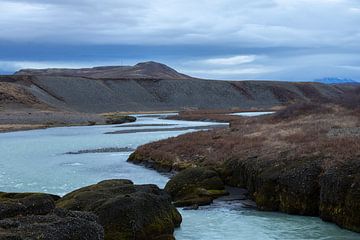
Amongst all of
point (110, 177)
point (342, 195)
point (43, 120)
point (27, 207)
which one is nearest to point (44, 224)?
point (27, 207)

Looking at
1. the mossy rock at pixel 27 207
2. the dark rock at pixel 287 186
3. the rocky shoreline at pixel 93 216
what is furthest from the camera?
the dark rock at pixel 287 186

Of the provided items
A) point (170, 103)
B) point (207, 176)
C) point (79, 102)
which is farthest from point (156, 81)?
point (207, 176)

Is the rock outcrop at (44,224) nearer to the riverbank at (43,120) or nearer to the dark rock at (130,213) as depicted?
the dark rock at (130,213)

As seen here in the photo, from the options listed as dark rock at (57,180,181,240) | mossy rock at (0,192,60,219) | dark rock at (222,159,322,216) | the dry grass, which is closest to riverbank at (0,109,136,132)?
the dry grass

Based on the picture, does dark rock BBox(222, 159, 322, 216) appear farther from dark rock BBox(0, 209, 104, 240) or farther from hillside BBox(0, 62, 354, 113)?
hillside BBox(0, 62, 354, 113)

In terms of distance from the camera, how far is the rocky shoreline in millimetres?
12531

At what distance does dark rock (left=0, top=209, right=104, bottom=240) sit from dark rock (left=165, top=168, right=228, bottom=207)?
1135cm

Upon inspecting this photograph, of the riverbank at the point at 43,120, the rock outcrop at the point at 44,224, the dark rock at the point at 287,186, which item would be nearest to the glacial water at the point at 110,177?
the dark rock at the point at 287,186

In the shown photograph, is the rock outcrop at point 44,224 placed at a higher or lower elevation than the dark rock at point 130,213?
higher

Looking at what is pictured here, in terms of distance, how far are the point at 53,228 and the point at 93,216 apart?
2159 mm

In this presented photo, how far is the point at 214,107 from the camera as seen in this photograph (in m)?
159

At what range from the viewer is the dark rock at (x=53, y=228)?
11836 mm

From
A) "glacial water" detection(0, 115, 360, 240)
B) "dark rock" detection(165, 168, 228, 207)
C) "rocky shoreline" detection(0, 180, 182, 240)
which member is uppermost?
"rocky shoreline" detection(0, 180, 182, 240)

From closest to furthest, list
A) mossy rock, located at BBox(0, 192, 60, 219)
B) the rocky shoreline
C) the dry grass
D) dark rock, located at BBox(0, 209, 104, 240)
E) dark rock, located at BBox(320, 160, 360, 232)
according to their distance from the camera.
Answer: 1. dark rock, located at BBox(0, 209, 104, 240)
2. the rocky shoreline
3. mossy rock, located at BBox(0, 192, 60, 219)
4. dark rock, located at BBox(320, 160, 360, 232)
5. the dry grass
